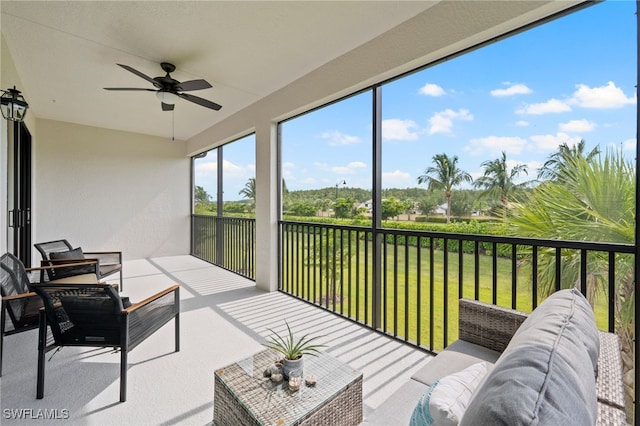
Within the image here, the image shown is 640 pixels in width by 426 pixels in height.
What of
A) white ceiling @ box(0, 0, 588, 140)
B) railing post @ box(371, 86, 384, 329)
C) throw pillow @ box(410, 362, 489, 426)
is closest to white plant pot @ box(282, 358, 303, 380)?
throw pillow @ box(410, 362, 489, 426)

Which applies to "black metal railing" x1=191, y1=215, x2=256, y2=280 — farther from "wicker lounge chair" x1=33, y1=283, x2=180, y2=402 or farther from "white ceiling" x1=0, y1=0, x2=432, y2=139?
"wicker lounge chair" x1=33, y1=283, x2=180, y2=402

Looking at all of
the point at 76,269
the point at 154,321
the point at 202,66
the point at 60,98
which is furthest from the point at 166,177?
the point at 154,321

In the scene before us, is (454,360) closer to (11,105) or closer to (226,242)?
(11,105)

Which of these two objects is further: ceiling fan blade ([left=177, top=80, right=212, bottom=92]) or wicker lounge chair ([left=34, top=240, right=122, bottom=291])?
wicker lounge chair ([left=34, top=240, right=122, bottom=291])

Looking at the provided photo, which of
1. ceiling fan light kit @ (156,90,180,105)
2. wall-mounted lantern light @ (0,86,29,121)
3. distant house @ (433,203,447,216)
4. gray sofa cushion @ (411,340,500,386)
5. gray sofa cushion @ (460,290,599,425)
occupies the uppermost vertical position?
ceiling fan light kit @ (156,90,180,105)

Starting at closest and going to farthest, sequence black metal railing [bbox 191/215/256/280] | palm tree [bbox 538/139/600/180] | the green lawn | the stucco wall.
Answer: palm tree [bbox 538/139/600/180], the green lawn, black metal railing [bbox 191/215/256/280], the stucco wall

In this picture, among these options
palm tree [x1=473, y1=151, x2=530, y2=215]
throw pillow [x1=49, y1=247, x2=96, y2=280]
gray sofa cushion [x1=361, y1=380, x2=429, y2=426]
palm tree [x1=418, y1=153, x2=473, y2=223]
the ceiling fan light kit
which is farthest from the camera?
throw pillow [x1=49, y1=247, x2=96, y2=280]

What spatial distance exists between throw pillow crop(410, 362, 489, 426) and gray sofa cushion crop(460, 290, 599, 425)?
0.18 metres

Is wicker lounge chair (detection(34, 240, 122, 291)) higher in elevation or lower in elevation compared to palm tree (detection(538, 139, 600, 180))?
lower

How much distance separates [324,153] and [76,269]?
10.4ft

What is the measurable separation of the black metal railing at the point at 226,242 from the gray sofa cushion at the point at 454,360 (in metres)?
3.51

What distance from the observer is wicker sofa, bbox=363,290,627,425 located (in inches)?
20.2

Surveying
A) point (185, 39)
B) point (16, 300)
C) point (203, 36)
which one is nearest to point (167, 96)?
point (185, 39)

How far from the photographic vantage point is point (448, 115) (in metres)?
2.26
